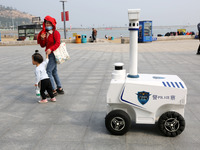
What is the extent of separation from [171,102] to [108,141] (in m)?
1.03

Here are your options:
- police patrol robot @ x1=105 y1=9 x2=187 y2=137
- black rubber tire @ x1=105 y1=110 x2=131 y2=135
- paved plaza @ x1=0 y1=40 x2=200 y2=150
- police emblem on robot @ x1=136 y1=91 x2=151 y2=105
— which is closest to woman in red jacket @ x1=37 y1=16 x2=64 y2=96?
paved plaza @ x1=0 y1=40 x2=200 y2=150

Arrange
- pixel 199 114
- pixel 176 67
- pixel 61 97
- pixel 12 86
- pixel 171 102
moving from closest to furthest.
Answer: pixel 171 102 < pixel 199 114 < pixel 61 97 < pixel 12 86 < pixel 176 67

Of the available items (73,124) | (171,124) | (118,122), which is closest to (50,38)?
(73,124)

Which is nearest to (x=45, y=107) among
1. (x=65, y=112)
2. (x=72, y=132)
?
(x=65, y=112)

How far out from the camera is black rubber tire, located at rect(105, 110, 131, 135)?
3115mm

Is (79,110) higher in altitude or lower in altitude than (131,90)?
lower

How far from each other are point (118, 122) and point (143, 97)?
0.51 m

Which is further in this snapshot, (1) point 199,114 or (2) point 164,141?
(1) point 199,114

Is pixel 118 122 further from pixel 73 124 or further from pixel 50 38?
pixel 50 38

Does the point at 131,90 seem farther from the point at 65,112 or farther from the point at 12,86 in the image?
the point at 12,86

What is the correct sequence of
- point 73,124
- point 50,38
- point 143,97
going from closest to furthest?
point 143,97
point 73,124
point 50,38

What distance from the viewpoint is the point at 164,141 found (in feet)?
9.82

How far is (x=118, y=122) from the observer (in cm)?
315

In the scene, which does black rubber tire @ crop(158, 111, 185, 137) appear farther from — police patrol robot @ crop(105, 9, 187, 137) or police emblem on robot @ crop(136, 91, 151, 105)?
police emblem on robot @ crop(136, 91, 151, 105)
